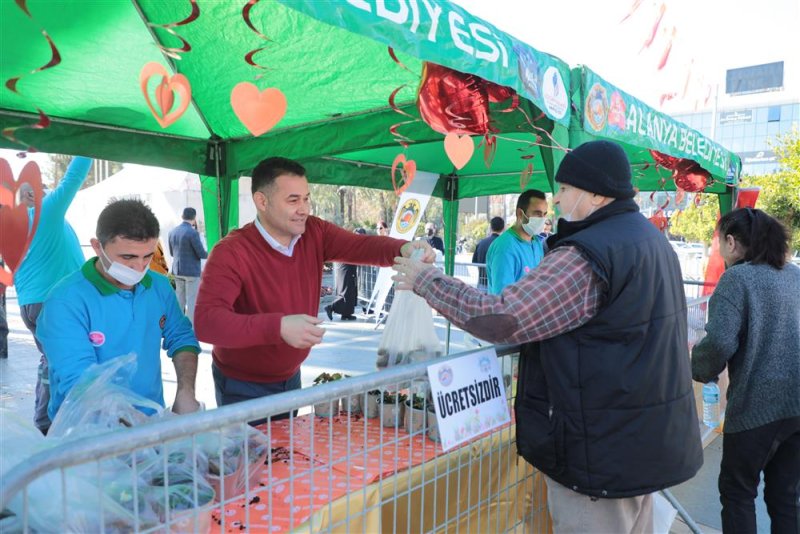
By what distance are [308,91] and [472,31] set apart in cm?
168

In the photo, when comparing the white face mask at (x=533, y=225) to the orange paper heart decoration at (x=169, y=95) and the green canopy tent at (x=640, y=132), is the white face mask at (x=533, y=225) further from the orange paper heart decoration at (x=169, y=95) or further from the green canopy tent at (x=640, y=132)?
the orange paper heart decoration at (x=169, y=95)

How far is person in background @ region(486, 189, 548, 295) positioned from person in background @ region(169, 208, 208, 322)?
600 centimetres

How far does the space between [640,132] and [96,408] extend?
12.2ft

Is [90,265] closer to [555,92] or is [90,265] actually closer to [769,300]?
[555,92]

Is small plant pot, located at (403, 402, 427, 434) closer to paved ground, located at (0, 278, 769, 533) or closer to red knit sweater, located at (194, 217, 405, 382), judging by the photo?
red knit sweater, located at (194, 217, 405, 382)

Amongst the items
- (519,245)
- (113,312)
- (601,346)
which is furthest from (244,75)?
(601,346)

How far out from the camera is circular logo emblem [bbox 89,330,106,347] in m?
2.07

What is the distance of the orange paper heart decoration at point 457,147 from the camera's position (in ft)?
11.1

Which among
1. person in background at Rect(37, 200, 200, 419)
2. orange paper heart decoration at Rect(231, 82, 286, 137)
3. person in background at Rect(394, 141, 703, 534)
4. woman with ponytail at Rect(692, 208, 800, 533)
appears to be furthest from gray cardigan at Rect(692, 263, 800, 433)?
person in background at Rect(37, 200, 200, 419)

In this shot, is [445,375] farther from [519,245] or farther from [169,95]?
[519,245]

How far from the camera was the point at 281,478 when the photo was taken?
1765 mm

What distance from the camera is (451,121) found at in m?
3.14

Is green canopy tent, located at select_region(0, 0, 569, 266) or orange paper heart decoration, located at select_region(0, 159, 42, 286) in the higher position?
green canopy tent, located at select_region(0, 0, 569, 266)

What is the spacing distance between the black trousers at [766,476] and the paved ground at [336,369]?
2.43ft
